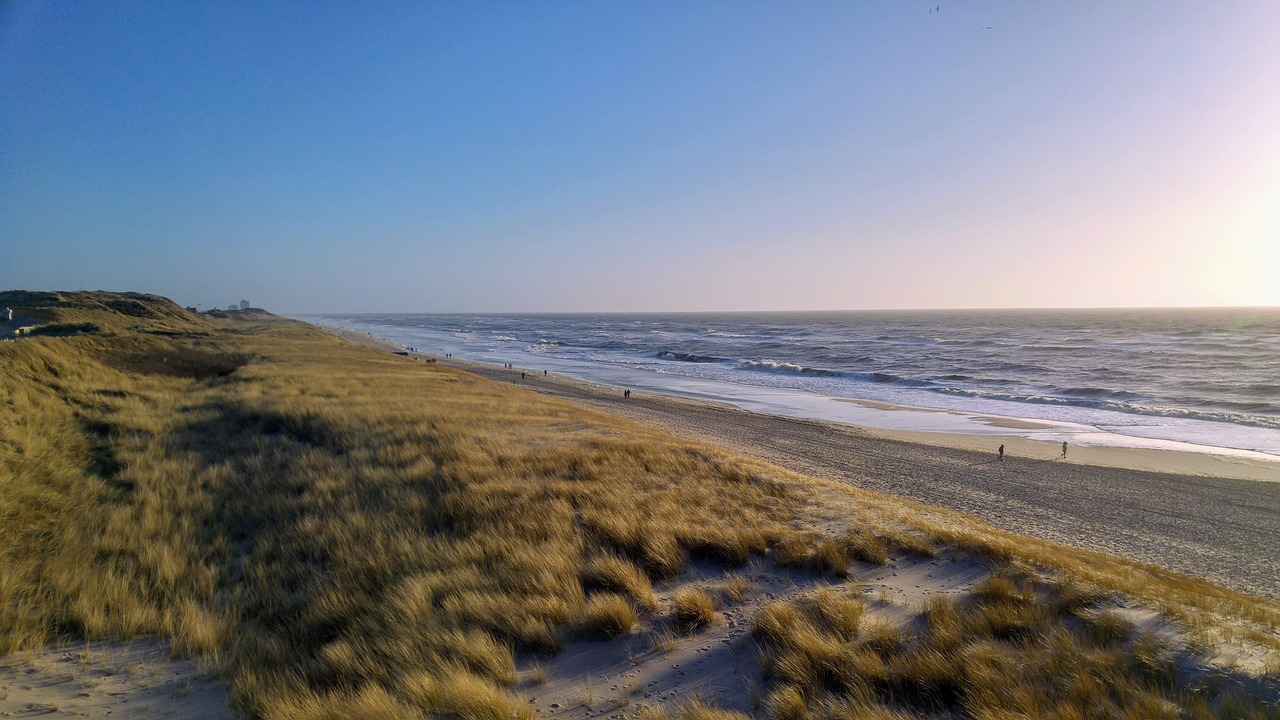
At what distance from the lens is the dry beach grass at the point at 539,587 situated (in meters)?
3.82

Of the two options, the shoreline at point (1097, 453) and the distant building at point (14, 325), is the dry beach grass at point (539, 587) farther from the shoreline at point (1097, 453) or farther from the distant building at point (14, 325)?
the distant building at point (14, 325)

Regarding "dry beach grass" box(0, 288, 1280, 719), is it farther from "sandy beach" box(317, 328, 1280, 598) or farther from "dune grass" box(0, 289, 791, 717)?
"sandy beach" box(317, 328, 1280, 598)

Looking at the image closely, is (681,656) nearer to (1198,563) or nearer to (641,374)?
(1198,563)

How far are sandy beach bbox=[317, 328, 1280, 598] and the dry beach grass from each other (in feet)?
15.9

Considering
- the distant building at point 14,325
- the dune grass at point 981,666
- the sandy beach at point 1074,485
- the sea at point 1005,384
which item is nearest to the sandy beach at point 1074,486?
the sandy beach at point 1074,485

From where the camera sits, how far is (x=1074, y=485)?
16.0m

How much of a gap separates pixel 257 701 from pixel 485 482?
15.3ft

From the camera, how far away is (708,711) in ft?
11.8

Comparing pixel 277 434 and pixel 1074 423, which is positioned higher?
pixel 277 434

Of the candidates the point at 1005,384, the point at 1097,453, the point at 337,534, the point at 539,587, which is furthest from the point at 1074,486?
the point at 1005,384

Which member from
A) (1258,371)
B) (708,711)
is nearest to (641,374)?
(708,711)

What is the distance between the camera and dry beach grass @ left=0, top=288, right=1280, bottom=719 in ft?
12.5

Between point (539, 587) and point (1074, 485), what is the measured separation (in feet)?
58.7

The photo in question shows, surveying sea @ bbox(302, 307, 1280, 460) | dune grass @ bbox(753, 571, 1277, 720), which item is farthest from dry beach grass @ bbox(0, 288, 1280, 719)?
sea @ bbox(302, 307, 1280, 460)
